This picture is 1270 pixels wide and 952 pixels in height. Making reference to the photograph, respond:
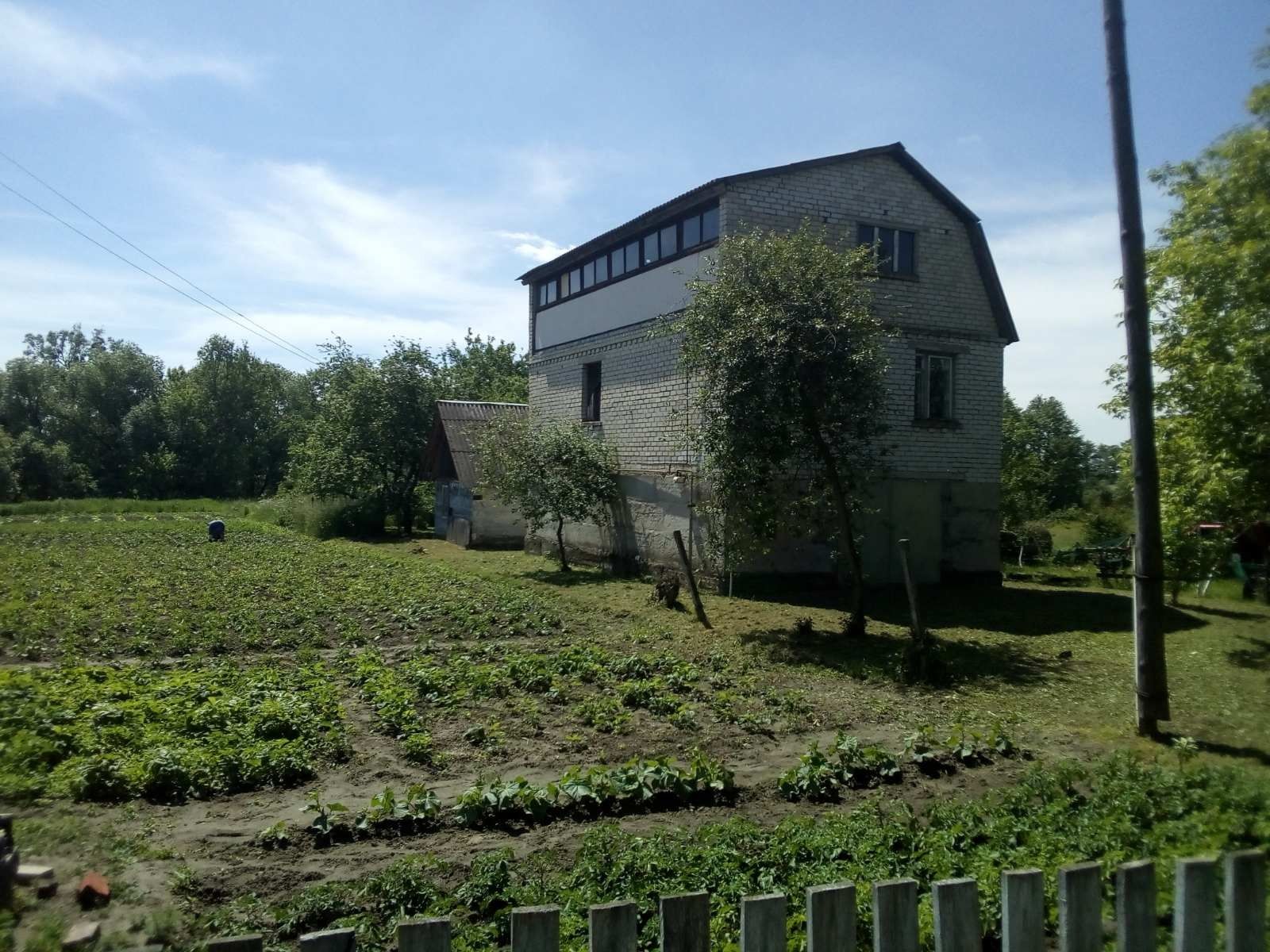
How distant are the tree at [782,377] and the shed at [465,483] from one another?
11.9 meters

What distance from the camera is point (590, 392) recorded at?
23859mm

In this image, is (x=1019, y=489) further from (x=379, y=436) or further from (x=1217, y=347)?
(x=379, y=436)

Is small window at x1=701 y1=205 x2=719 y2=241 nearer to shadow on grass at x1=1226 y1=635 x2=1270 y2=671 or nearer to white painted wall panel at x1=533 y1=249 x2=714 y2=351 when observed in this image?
white painted wall panel at x1=533 y1=249 x2=714 y2=351

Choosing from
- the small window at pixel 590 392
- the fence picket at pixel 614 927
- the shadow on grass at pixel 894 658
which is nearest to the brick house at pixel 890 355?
the small window at pixel 590 392

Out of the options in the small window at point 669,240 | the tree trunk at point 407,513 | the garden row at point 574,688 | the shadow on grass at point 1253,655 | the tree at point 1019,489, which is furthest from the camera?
the tree trunk at point 407,513

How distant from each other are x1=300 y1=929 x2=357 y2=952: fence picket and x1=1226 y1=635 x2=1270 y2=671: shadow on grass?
1231 centimetres

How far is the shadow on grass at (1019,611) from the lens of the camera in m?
14.7

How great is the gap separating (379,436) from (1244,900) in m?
34.6

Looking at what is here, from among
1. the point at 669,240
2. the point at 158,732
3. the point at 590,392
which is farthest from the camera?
the point at 590,392

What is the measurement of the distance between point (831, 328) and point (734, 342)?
4.53 feet

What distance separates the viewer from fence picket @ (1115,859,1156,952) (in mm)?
2771

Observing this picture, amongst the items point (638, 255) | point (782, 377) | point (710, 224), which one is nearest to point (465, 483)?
point (638, 255)

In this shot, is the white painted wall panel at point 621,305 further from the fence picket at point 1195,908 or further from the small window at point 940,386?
the fence picket at point 1195,908

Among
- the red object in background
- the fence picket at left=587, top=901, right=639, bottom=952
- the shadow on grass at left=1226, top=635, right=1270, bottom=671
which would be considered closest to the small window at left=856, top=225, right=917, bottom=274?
the shadow on grass at left=1226, top=635, right=1270, bottom=671
